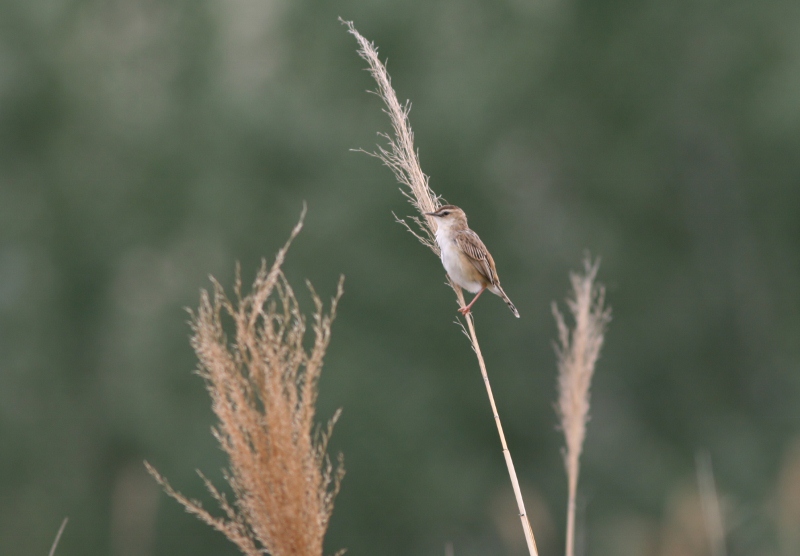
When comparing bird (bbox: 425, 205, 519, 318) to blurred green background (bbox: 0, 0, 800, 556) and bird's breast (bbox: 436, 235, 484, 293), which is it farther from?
blurred green background (bbox: 0, 0, 800, 556)

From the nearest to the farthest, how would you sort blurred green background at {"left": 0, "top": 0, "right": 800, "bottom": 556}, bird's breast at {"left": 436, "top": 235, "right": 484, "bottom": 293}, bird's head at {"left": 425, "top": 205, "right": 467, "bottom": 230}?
bird's breast at {"left": 436, "top": 235, "right": 484, "bottom": 293}
bird's head at {"left": 425, "top": 205, "right": 467, "bottom": 230}
blurred green background at {"left": 0, "top": 0, "right": 800, "bottom": 556}

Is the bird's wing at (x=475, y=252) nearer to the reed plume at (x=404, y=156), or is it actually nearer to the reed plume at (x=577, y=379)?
the reed plume at (x=577, y=379)

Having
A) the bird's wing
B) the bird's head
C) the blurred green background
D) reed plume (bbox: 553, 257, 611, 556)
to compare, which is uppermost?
the blurred green background

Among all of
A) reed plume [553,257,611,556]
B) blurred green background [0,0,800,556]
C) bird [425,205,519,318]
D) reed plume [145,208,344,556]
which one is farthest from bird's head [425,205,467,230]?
blurred green background [0,0,800,556]

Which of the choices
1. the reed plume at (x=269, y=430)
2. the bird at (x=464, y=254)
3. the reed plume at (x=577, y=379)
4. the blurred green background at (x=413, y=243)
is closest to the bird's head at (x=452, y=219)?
the bird at (x=464, y=254)

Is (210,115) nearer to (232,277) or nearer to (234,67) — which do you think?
(234,67)

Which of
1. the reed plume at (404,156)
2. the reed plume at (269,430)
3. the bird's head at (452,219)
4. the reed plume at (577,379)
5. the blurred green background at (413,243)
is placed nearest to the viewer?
the reed plume at (269,430)
